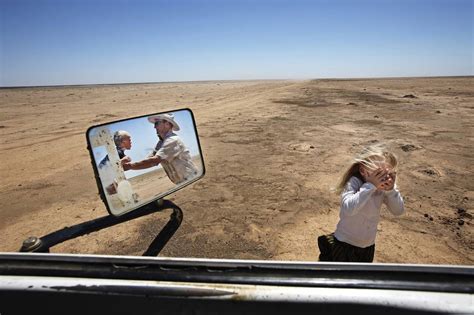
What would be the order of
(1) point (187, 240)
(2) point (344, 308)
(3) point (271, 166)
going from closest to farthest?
(2) point (344, 308) → (1) point (187, 240) → (3) point (271, 166)

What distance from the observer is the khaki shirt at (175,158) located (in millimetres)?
2089

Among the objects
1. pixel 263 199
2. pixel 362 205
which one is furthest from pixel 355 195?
pixel 263 199

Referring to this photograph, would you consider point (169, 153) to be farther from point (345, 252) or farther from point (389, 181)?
point (345, 252)

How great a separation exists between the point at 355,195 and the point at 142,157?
1501mm

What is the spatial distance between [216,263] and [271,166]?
5534 millimetres

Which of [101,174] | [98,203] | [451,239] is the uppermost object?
[101,174]

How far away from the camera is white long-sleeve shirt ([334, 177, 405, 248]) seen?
2.20 metres

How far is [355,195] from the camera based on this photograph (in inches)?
87.0

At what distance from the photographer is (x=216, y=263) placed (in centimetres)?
100

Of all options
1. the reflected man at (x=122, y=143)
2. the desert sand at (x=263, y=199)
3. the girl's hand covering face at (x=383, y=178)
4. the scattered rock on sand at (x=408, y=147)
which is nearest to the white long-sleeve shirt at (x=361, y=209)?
the girl's hand covering face at (x=383, y=178)

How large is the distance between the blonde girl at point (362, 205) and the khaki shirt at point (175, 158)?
1.22 metres

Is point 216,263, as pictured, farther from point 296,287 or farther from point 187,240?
point 187,240

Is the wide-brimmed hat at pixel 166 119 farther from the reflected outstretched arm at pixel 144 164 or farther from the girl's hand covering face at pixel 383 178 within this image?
the girl's hand covering face at pixel 383 178

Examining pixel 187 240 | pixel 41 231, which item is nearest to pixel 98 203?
pixel 41 231
